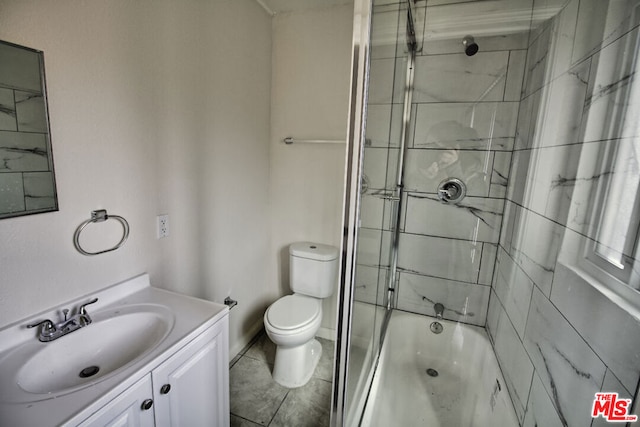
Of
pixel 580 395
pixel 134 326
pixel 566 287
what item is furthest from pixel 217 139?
pixel 580 395

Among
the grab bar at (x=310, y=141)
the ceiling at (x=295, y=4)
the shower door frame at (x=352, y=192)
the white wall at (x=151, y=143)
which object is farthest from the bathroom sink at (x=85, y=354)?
the ceiling at (x=295, y=4)

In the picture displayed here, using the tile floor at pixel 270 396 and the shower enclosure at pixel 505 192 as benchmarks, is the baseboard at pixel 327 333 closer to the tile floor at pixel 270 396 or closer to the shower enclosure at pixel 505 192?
the tile floor at pixel 270 396

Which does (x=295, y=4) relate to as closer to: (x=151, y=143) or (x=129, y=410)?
(x=151, y=143)

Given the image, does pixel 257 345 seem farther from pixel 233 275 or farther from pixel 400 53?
pixel 400 53

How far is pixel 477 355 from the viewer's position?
178cm

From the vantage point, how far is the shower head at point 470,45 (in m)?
1.71

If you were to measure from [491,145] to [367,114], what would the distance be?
1.23m

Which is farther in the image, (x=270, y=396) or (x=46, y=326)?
(x=270, y=396)

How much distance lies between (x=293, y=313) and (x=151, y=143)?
1247mm

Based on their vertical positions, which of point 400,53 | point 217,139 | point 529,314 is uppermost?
point 400,53

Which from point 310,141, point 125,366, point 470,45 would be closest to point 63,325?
point 125,366

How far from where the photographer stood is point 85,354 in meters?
1.02

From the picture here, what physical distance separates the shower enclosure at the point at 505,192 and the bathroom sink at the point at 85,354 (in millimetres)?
750

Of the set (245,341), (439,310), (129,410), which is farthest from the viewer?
(245,341)
